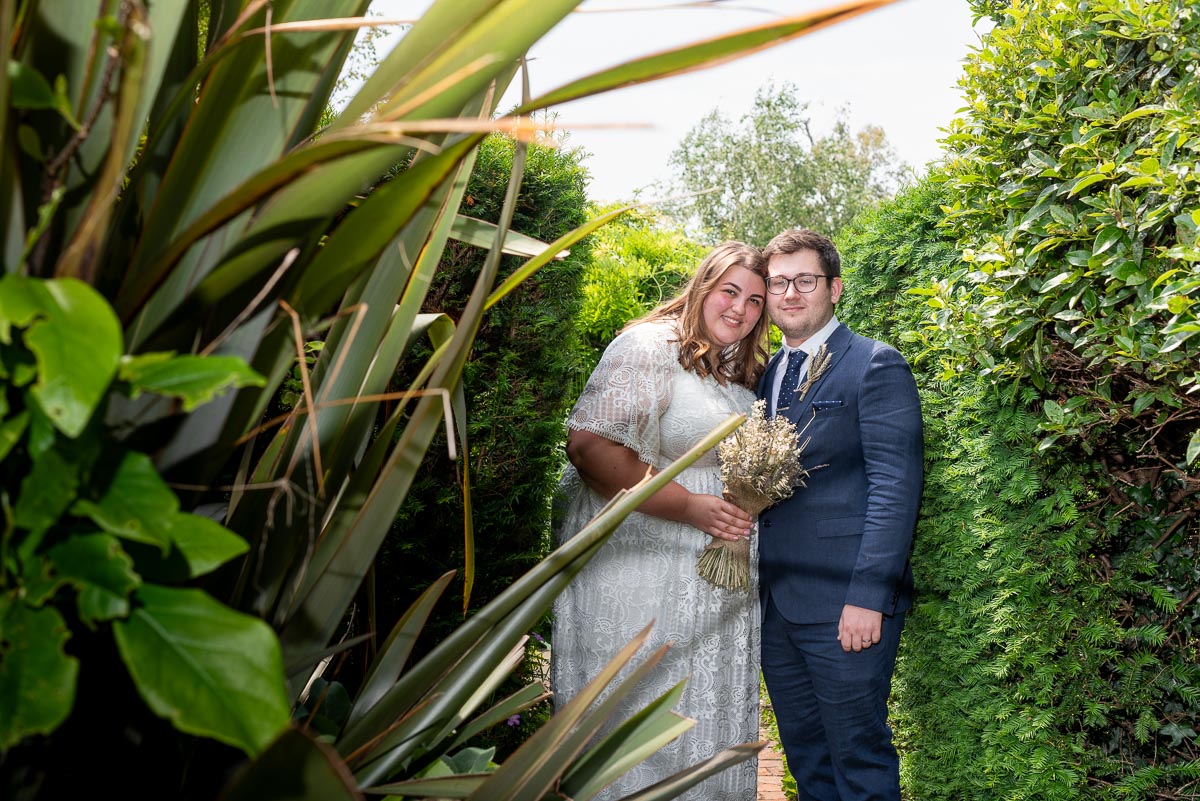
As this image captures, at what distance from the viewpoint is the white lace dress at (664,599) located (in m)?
3.28

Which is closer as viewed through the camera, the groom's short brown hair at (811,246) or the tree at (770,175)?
the groom's short brown hair at (811,246)

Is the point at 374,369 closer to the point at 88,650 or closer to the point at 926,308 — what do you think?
the point at 88,650

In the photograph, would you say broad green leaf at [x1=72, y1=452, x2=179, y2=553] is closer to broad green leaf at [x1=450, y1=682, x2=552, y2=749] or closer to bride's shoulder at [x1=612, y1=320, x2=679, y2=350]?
broad green leaf at [x1=450, y1=682, x2=552, y2=749]

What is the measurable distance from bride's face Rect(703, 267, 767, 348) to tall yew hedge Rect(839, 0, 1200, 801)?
70 cm

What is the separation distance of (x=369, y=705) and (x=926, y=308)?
9.91 feet

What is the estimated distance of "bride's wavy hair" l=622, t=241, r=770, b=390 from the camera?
3.51 m

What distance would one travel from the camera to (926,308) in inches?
145

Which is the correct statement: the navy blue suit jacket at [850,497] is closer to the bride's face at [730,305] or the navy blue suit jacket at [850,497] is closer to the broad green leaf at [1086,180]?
the bride's face at [730,305]

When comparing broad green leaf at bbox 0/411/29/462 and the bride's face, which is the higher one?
the bride's face

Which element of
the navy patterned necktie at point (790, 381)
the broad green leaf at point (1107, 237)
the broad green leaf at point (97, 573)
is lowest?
the broad green leaf at point (97, 573)

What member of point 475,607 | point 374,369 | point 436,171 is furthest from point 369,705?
point 475,607

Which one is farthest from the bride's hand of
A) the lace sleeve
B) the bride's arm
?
the lace sleeve

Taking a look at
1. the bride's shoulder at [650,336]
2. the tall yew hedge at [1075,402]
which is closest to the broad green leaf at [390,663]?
the tall yew hedge at [1075,402]

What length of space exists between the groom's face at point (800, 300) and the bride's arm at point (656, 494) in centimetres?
80
